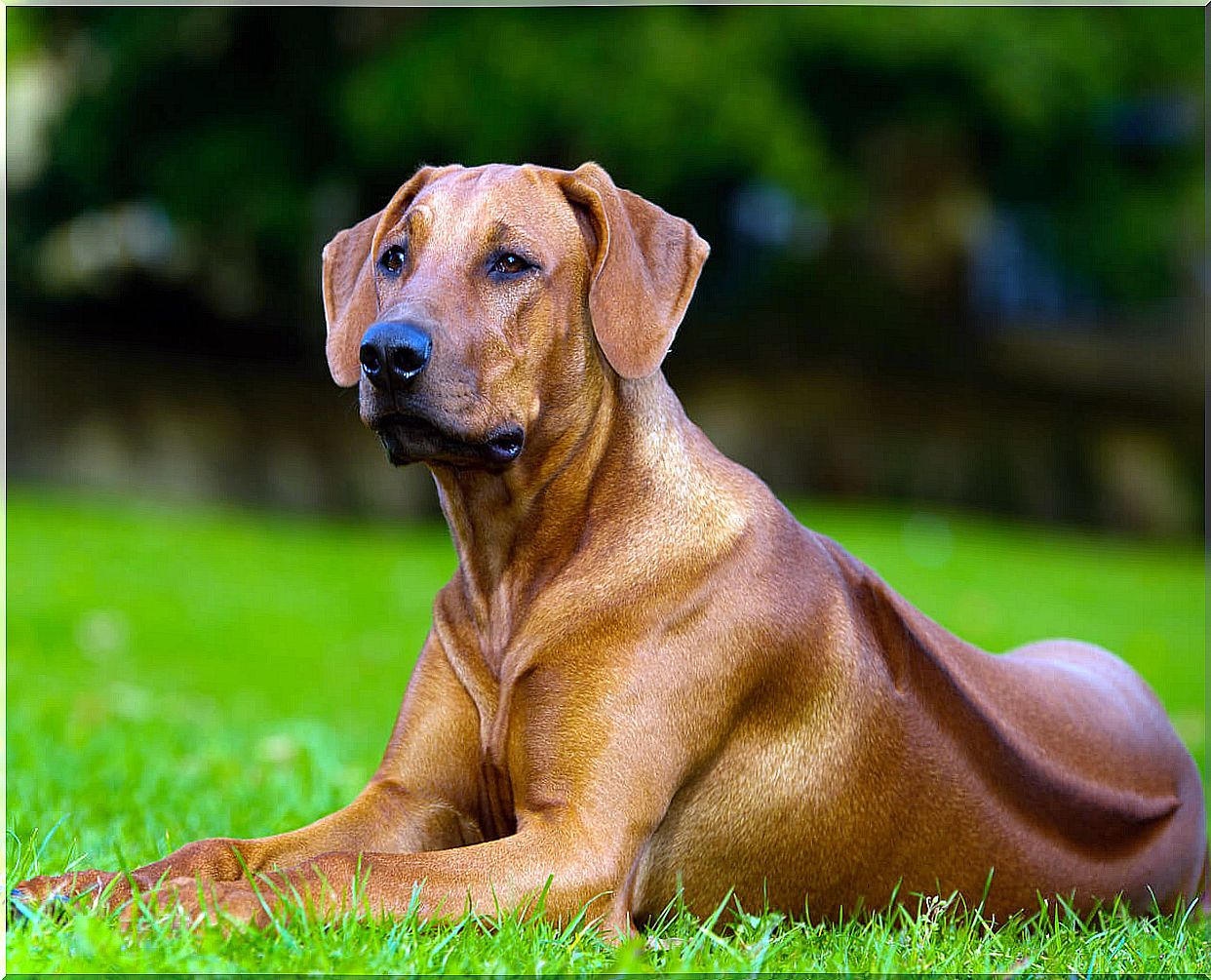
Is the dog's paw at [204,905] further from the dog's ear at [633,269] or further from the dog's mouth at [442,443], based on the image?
the dog's ear at [633,269]

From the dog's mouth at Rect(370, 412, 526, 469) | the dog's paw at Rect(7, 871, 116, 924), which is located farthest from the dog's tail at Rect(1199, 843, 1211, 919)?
the dog's paw at Rect(7, 871, 116, 924)

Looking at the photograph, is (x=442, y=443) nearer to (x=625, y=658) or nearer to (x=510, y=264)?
(x=510, y=264)

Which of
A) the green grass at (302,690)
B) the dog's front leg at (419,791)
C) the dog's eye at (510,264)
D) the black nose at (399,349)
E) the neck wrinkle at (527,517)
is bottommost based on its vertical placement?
the green grass at (302,690)

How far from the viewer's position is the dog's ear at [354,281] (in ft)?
13.1

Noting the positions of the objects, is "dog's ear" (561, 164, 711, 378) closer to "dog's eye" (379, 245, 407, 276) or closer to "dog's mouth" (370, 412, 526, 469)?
"dog's mouth" (370, 412, 526, 469)

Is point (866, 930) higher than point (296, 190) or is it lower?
lower

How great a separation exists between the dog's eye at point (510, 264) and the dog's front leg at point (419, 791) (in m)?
0.99

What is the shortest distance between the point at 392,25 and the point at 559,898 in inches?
635

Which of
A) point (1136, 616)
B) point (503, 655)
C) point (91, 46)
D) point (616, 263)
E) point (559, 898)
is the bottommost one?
point (1136, 616)

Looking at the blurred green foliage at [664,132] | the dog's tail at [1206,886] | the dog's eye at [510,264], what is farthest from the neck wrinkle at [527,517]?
the blurred green foliage at [664,132]

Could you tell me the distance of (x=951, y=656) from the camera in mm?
3998

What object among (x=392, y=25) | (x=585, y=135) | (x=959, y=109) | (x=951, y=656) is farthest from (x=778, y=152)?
(x=951, y=656)

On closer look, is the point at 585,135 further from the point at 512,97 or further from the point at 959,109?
→ the point at 959,109

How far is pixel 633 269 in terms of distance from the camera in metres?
3.71
